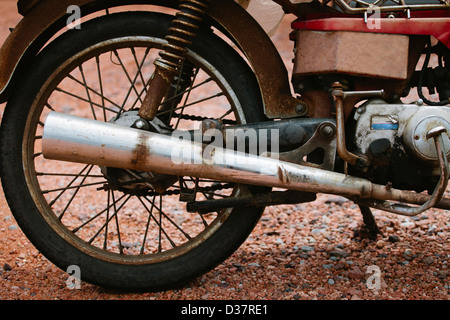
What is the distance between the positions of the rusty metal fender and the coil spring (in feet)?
0.31

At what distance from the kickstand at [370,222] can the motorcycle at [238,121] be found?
66 cm

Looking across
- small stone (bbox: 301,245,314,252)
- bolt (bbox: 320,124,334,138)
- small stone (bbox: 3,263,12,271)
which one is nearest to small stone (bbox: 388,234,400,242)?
small stone (bbox: 301,245,314,252)

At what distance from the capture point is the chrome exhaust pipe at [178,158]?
1980mm

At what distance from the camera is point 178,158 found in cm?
199

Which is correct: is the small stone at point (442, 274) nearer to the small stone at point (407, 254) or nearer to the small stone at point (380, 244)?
the small stone at point (407, 254)

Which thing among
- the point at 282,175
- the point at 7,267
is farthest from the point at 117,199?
the point at 282,175

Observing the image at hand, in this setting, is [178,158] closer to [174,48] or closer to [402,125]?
[174,48]

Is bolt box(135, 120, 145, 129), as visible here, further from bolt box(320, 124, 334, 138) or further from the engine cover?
the engine cover

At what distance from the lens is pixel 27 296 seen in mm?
2289

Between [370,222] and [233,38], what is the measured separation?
4.28ft

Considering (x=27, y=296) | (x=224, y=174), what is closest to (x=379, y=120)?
(x=224, y=174)

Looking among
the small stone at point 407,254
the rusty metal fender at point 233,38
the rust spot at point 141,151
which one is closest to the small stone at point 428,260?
the small stone at point 407,254
